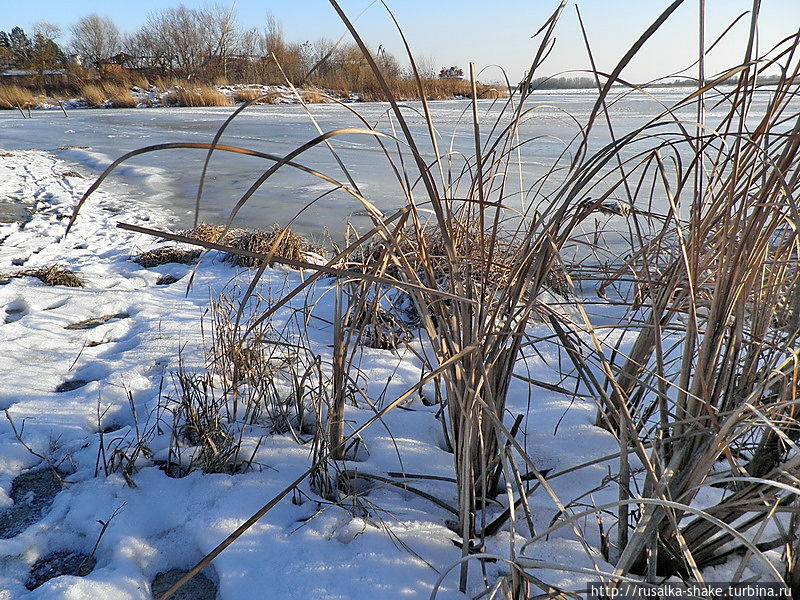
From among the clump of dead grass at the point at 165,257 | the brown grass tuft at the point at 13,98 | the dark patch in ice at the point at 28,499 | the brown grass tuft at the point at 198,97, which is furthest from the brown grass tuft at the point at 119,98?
the dark patch in ice at the point at 28,499

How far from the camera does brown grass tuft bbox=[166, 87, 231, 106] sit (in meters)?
20.1

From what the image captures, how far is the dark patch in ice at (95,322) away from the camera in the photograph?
2512mm

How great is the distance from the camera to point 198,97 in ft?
66.2

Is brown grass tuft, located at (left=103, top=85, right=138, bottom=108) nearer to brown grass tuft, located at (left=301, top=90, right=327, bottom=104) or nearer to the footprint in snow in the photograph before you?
the footprint in snow

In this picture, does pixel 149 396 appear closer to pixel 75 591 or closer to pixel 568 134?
pixel 75 591

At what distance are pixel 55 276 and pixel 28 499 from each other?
2.09 meters

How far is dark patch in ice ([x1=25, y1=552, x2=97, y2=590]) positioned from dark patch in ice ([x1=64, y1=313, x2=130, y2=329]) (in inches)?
59.0

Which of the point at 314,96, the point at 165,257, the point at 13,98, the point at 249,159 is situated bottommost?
the point at 165,257

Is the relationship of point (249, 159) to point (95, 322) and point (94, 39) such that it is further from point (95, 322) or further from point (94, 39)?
point (94, 39)

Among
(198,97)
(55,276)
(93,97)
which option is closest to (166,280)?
(55,276)

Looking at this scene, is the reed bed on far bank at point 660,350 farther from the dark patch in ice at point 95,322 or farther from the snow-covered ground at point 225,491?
the dark patch in ice at point 95,322

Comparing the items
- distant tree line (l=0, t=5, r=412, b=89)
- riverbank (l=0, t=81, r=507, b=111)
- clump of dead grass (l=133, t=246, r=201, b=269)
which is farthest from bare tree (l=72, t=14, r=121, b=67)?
clump of dead grass (l=133, t=246, r=201, b=269)

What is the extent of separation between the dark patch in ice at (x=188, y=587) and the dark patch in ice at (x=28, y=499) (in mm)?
388

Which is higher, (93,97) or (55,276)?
(93,97)
